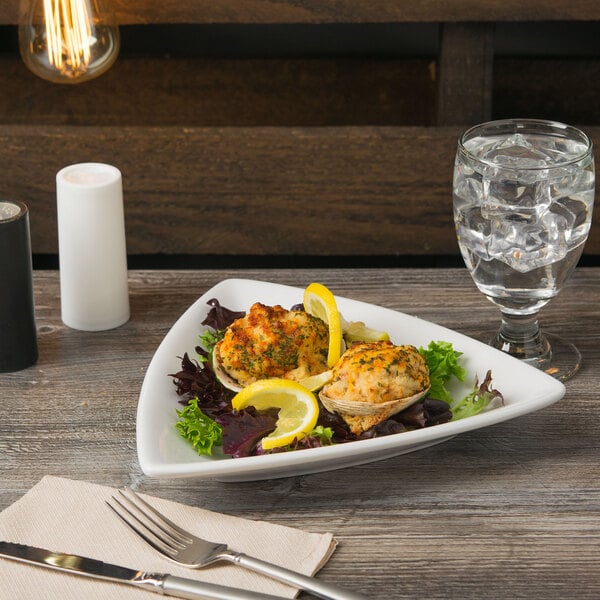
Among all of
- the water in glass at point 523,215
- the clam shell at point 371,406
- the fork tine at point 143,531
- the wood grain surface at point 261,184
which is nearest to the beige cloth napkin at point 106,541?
the fork tine at point 143,531

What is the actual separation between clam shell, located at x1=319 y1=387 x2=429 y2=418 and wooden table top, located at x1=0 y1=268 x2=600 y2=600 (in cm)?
6

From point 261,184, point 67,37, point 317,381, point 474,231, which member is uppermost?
point 67,37

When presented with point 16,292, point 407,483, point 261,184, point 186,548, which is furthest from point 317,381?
point 261,184

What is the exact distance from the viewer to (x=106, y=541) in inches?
38.7

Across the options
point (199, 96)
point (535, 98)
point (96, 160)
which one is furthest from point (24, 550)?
point (535, 98)

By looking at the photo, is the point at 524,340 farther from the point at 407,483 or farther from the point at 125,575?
the point at 125,575

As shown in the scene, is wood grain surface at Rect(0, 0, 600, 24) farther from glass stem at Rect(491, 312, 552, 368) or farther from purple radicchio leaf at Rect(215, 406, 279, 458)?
purple radicchio leaf at Rect(215, 406, 279, 458)

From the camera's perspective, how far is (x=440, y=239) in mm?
2326

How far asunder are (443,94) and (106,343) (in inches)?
43.3

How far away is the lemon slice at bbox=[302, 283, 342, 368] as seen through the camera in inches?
46.8

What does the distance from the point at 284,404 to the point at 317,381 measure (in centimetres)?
5

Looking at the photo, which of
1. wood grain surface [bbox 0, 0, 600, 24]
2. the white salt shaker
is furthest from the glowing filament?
the white salt shaker

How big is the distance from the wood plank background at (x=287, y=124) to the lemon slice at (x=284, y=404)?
116cm

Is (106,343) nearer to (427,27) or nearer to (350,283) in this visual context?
(350,283)
